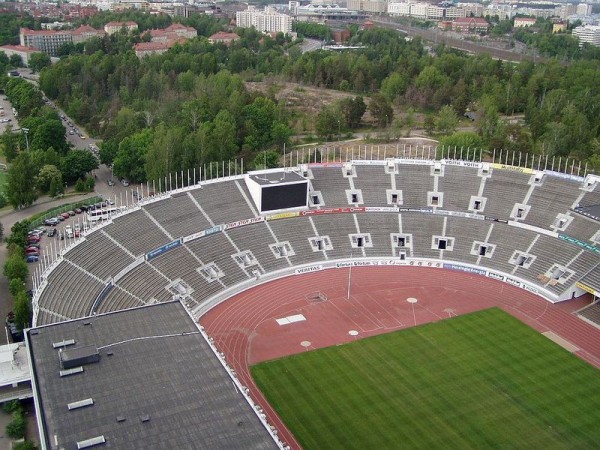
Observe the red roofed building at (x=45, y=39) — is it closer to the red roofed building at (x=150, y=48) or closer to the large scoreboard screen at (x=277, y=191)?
the red roofed building at (x=150, y=48)

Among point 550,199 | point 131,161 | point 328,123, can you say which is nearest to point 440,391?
point 550,199

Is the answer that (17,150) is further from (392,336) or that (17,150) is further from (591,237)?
(591,237)

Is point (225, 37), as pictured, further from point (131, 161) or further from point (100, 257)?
point (100, 257)

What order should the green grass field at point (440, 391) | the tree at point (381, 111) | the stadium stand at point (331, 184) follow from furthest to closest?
the tree at point (381, 111)
the stadium stand at point (331, 184)
the green grass field at point (440, 391)

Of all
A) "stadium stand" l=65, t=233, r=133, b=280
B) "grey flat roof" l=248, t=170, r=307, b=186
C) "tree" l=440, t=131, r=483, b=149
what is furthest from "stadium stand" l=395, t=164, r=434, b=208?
"stadium stand" l=65, t=233, r=133, b=280

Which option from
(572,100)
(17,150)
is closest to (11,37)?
(17,150)

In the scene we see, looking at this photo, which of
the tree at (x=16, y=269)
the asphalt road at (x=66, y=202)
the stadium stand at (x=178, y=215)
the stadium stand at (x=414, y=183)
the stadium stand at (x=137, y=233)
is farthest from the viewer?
the stadium stand at (x=414, y=183)

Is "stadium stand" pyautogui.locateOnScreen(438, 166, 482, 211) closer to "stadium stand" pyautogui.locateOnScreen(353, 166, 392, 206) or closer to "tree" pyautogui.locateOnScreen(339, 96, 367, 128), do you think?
"stadium stand" pyautogui.locateOnScreen(353, 166, 392, 206)

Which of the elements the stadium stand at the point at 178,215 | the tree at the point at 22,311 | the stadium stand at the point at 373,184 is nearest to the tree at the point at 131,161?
the stadium stand at the point at 178,215
